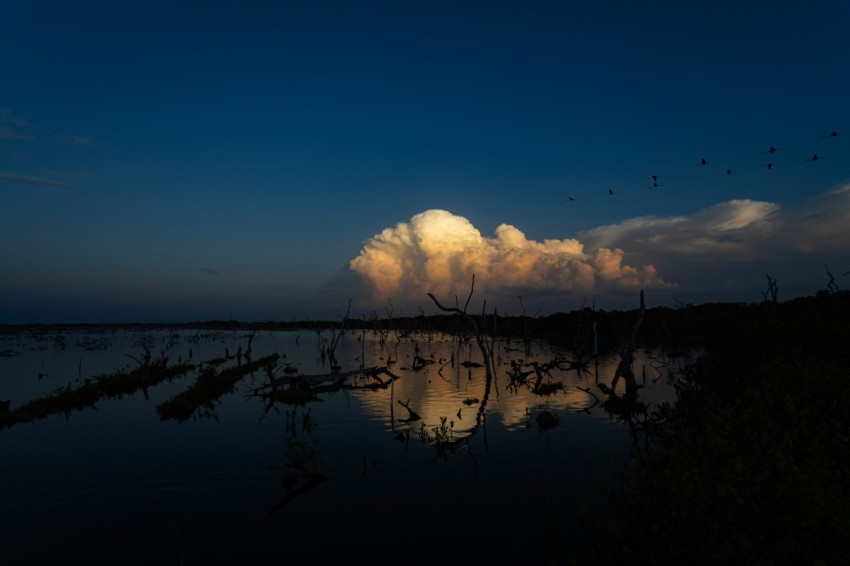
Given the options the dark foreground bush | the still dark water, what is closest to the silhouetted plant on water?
the still dark water

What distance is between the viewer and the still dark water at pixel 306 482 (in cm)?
1172

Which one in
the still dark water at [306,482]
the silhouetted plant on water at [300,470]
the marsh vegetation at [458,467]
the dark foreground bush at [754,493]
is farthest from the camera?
the silhouetted plant on water at [300,470]

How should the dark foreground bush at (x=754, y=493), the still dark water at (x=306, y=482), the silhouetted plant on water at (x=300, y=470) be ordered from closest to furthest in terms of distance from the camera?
the dark foreground bush at (x=754, y=493) < the still dark water at (x=306, y=482) < the silhouetted plant on water at (x=300, y=470)

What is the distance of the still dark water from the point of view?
11719 millimetres

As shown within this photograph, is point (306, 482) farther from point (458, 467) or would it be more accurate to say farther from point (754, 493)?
point (754, 493)

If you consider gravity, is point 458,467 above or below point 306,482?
above

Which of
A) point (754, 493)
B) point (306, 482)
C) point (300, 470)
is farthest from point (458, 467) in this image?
point (754, 493)

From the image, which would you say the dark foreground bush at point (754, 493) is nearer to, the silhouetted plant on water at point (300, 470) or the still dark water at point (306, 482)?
the still dark water at point (306, 482)

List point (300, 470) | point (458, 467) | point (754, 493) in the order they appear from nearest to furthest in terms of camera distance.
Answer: point (754, 493)
point (300, 470)
point (458, 467)

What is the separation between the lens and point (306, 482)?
628 inches

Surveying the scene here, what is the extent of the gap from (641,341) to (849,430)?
6888cm

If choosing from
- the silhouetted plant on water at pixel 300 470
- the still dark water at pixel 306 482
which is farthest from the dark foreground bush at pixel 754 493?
the silhouetted plant on water at pixel 300 470

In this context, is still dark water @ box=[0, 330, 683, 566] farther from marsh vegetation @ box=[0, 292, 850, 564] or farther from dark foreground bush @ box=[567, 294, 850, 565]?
dark foreground bush @ box=[567, 294, 850, 565]

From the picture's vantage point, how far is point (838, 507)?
6.21 m
